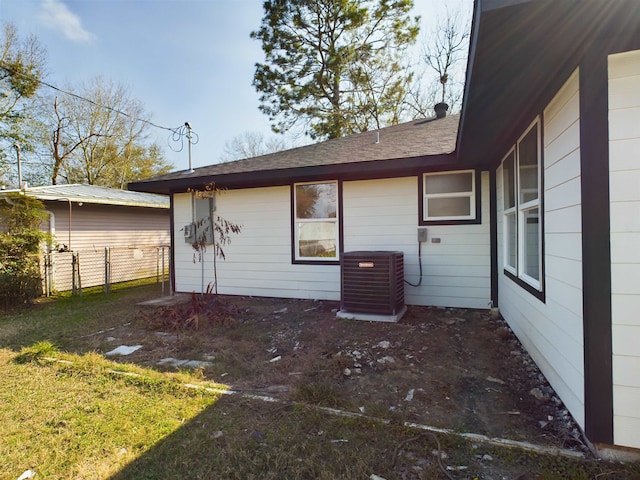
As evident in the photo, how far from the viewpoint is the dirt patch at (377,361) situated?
91.3 inches

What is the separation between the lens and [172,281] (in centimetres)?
726

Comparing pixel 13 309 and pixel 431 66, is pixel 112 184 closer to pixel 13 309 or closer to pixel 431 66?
pixel 13 309

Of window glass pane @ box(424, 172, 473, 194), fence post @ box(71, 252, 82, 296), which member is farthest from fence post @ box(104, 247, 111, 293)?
window glass pane @ box(424, 172, 473, 194)

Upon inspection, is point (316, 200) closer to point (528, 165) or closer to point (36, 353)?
point (528, 165)

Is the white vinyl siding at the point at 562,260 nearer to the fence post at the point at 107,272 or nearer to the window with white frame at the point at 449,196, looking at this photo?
the window with white frame at the point at 449,196

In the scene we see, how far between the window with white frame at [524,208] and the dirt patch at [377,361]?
852 millimetres

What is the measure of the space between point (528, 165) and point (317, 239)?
141 inches

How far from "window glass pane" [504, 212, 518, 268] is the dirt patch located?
84cm

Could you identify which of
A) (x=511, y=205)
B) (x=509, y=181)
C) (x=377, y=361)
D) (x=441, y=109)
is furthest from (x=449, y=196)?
(x=441, y=109)

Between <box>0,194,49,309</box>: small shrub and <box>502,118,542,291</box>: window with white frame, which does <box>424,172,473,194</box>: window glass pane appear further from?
<box>0,194,49,309</box>: small shrub

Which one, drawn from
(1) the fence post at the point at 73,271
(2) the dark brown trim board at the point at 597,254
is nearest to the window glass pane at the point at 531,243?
(2) the dark brown trim board at the point at 597,254

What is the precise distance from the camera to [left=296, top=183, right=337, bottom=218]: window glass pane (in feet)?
19.5

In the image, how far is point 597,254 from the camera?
1804mm

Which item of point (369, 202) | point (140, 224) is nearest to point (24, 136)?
point (140, 224)
